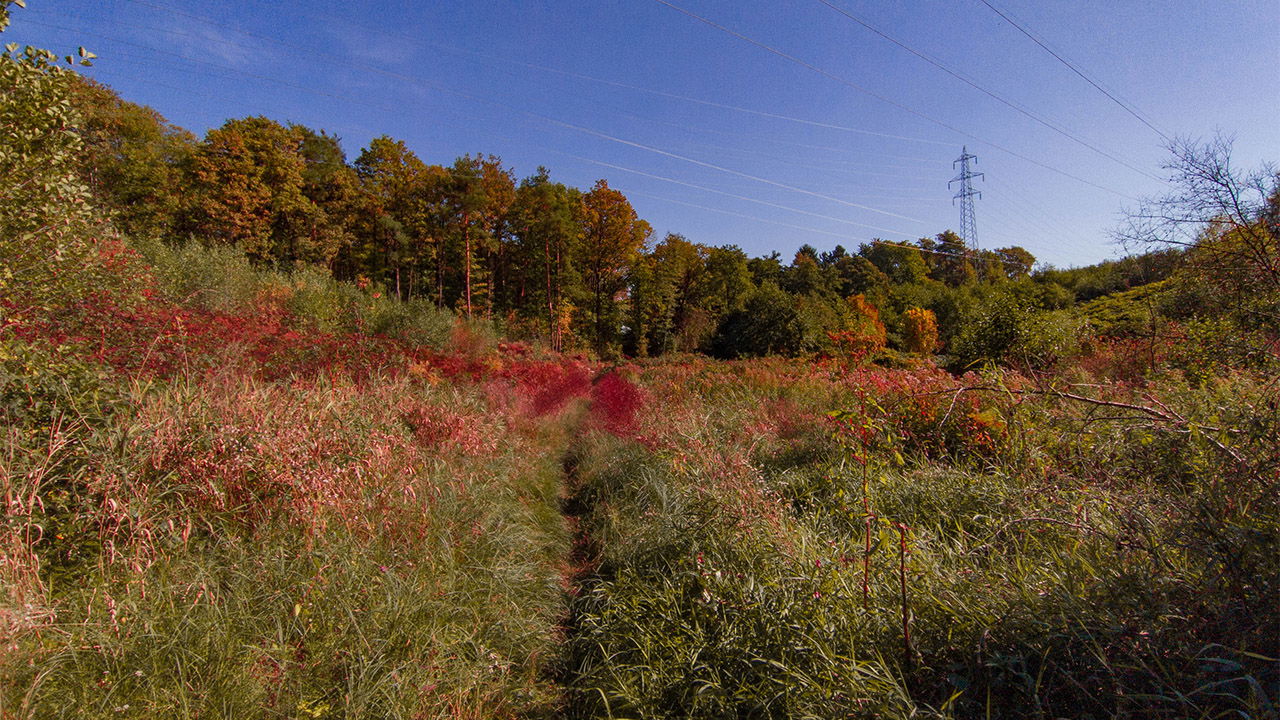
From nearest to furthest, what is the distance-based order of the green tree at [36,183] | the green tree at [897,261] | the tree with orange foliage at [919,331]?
the green tree at [36,183]
the tree with orange foliage at [919,331]
the green tree at [897,261]

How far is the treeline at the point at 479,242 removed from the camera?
19469 millimetres

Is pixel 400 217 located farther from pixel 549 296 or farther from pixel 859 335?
pixel 859 335

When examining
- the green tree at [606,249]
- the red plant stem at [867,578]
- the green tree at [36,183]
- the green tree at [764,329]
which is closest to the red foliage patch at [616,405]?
the red plant stem at [867,578]

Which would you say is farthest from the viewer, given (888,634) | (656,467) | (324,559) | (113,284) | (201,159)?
(201,159)

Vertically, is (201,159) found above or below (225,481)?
above

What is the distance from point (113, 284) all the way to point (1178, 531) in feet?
26.4

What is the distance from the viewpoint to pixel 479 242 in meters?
24.3

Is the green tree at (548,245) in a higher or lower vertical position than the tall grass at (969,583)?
higher

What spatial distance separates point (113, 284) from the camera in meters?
4.66

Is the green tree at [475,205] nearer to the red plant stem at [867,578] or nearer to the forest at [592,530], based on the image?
the forest at [592,530]

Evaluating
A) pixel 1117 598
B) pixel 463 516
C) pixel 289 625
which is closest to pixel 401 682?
pixel 289 625

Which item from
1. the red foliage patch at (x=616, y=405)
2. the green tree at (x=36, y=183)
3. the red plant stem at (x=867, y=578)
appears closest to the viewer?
the red plant stem at (x=867, y=578)

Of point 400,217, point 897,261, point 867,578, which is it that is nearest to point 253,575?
point 867,578

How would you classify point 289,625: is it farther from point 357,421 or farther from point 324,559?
point 357,421
